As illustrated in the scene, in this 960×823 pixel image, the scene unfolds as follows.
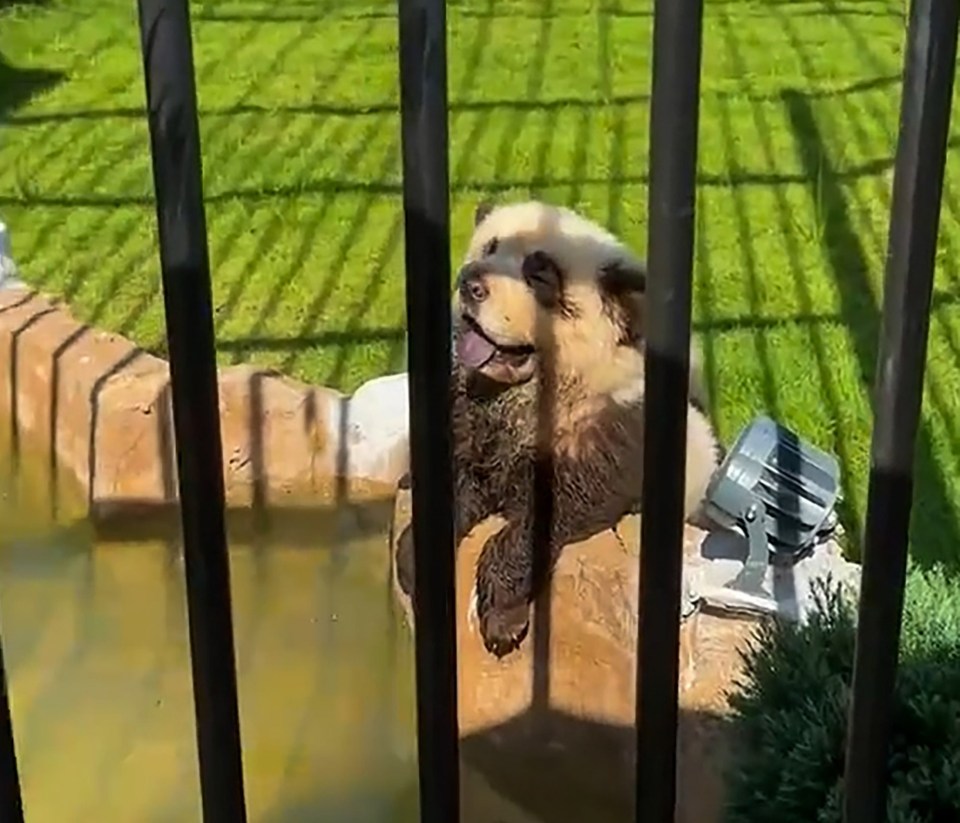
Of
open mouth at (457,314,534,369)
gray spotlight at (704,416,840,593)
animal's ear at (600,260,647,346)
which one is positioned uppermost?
animal's ear at (600,260,647,346)

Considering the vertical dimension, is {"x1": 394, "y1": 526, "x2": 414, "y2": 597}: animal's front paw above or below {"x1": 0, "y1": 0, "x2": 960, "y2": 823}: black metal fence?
below

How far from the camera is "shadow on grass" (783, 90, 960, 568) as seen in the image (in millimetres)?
2381

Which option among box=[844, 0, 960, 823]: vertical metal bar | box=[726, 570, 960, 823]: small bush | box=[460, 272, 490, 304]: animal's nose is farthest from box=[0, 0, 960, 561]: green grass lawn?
box=[844, 0, 960, 823]: vertical metal bar

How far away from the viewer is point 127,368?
116 inches

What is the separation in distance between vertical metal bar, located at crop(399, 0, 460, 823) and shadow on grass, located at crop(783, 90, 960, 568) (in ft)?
2.76

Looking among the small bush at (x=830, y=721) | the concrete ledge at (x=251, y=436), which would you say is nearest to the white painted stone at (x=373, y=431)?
the concrete ledge at (x=251, y=436)

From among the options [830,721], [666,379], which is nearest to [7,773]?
[666,379]

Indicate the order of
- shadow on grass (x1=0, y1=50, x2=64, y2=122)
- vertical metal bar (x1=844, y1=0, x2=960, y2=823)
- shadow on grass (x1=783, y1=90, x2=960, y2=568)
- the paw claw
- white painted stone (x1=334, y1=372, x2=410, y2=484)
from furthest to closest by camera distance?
shadow on grass (x1=0, y1=50, x2=64, y2=122) → white painted stone (x1=334, y1=372, x2=410, y2=484) → shadow on grass (x1=783, y1=90, x2=960, y2=568) → the paw claw → vertical metal bar (x1=844, y1=0, x2=960, y2=823)

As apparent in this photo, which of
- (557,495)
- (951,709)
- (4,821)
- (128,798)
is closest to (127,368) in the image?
(128,798)

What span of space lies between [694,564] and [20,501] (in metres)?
1.42

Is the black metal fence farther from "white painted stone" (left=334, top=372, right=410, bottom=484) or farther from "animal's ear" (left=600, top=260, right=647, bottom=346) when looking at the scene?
"white painted stone" (left=334, top=372, right=410, bottom=484)

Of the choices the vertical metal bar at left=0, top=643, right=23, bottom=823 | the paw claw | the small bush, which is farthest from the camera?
the paw claw

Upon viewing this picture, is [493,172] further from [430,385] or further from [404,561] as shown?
[430,385]

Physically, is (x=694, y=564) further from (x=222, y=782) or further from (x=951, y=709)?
(x=222, y=782)
